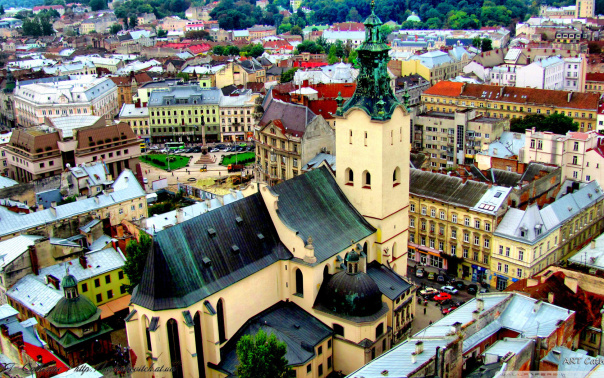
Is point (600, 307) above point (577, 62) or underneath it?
underneath

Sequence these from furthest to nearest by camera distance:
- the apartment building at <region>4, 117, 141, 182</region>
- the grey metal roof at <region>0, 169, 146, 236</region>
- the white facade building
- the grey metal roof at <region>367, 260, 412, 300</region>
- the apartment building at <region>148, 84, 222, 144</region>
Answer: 1. the white facade building
2. the apartment building at <region>148, 84, 222, 144</region>
3. the apartment building at <region>4, 117, 141, 182</region>
4. the grey metal roof at <region>0, 169, 146, 236</region>
5. the grey metal roof at <region>367, 260, 412, 300</region>

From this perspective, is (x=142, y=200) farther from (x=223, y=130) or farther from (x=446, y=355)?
(x=223, y=130)

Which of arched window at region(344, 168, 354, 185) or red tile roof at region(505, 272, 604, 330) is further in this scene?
arched window at region(344, 168, 354, 185)

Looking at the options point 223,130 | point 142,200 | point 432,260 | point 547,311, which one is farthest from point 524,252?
point 223,130

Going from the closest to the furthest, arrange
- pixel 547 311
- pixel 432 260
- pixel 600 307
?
pixel 547 311
pixel 600 307
pixel 432 260

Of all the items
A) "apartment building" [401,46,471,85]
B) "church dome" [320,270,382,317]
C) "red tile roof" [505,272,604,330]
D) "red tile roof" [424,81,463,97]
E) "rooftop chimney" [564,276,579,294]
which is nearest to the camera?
"church dome" [320,270,382,317]

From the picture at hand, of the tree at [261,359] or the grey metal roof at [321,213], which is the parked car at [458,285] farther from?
the tree at [261,359]

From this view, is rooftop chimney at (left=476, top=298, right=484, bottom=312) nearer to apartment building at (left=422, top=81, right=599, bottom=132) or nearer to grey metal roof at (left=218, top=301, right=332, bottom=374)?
grey metal roof at (left=218, top=301, right=332, bottom=374)

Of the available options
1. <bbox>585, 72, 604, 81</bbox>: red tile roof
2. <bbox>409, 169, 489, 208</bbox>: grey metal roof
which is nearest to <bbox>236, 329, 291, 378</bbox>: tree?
<bbox>409, 169, 489, 208</bbox>: grey metal roof
